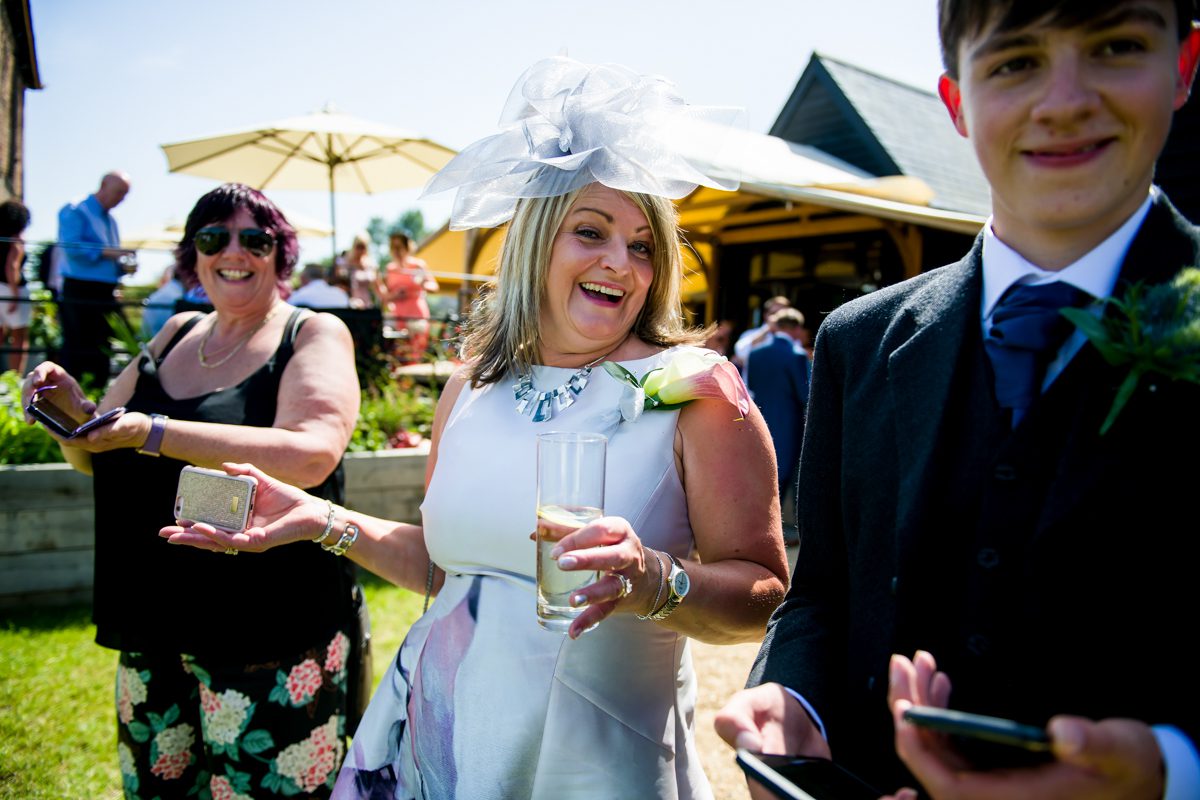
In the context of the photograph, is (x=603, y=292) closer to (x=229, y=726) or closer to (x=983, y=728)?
(x=983, y=728)

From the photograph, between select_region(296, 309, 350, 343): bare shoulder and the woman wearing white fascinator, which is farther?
select_region(296, 309, 350, 343): bare shoulder

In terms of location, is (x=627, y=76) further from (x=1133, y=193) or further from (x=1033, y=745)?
(x=1033, y=745)

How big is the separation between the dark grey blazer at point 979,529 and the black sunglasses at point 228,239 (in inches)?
81.3

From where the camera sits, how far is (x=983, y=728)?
772mm

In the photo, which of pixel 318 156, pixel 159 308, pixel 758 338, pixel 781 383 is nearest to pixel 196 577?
pixel 159 308

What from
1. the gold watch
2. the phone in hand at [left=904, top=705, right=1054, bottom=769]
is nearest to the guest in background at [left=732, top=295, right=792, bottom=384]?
the gold watch

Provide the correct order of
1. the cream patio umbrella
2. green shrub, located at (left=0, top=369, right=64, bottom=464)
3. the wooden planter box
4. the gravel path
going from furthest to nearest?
the cream patio umbrella → green shrub, located at (left=0, top=369, right=64, bottom=464) → the wooden planter box → the gravel path

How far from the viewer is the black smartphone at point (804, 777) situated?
0.99 meters

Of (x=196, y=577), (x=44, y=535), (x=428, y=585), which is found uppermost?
(x=428, y=585)

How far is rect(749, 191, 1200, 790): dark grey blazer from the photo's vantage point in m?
0.93

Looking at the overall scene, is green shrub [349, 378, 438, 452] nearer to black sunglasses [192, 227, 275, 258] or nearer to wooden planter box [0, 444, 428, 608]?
wooden planter box [0, 444, 428, 608]

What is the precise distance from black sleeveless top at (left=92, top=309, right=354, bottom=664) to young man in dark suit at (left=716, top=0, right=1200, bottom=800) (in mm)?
1714

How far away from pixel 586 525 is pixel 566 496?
9cm

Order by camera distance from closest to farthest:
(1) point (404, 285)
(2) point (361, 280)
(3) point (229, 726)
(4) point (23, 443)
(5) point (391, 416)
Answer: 1. (3) point (229, 726)
2. (4) point (23, 443)
3. (5) point (391, 416)
4. (1) point (404, 285)
5. (2) point (361, 280)
